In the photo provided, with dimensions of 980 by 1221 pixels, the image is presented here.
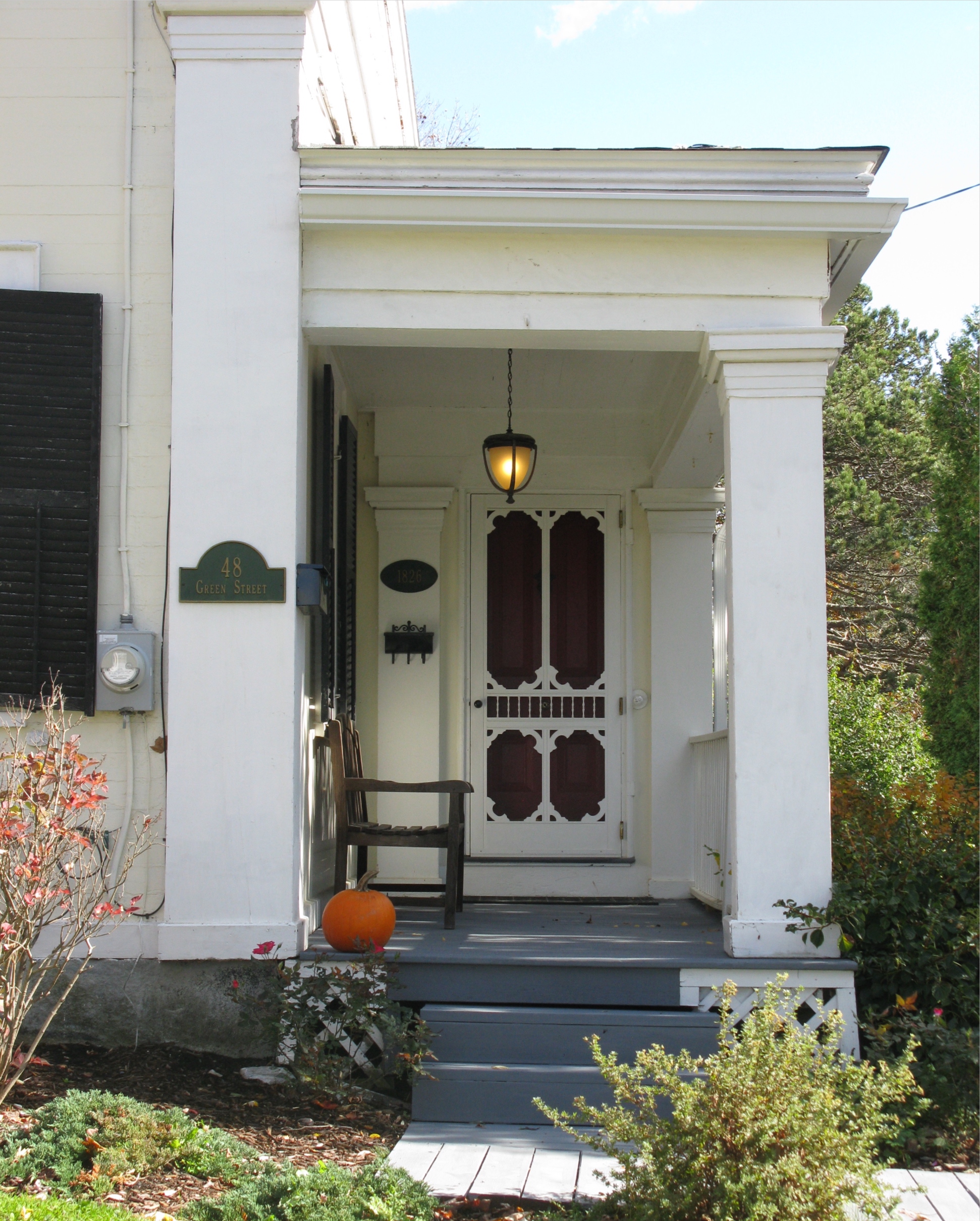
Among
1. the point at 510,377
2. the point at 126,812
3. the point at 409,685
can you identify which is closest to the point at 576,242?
the point at 510,377

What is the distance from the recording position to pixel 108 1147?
3461mm

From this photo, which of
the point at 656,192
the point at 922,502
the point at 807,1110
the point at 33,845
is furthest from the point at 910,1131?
the point at 922,502

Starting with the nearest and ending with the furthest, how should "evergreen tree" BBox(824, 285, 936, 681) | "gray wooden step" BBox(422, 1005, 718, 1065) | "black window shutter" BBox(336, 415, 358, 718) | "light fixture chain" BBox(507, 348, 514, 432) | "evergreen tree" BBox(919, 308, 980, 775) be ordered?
"gray wooden step" BBox(422, 1005, 718, 1065), "black window shutter" BBox(336, 415, 358, 718), "light fixture chain" BBox(507, 348, 514, 432), "evergreen tree" BBox(919, 308, 980, 775), "evergreen tree" BBox(824, 285, 936, 681)

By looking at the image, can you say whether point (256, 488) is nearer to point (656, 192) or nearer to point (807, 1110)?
point (656, 192)

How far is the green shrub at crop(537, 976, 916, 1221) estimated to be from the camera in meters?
2.74

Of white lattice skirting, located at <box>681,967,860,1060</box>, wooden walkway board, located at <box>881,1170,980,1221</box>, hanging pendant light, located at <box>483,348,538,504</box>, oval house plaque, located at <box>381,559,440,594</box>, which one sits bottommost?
wooden walkway board, located at <box>881,1170,980,1221</box>

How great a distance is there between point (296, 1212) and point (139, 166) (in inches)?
164

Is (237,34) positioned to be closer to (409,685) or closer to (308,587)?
(308,587)

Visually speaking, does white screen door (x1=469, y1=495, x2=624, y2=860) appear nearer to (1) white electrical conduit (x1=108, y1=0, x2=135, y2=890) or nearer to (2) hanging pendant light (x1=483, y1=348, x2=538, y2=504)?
(2) hanging pendant light (x1=483, y1=348, x2=538, y2=504)

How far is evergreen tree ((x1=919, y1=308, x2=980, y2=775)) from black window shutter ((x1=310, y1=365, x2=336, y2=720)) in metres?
4.68

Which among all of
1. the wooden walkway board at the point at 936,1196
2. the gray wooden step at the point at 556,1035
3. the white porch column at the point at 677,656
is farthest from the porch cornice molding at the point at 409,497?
the wooden walkway board at the point at 936,1196

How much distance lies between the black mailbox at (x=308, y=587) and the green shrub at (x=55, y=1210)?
230cm

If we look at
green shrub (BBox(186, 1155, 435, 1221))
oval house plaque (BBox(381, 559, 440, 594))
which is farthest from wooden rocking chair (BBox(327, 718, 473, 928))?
green shrub (BBox(186, 1155, 435, 1221))

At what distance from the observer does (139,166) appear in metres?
4.91
